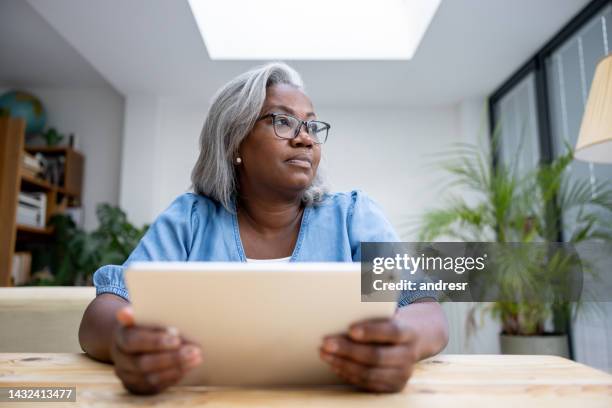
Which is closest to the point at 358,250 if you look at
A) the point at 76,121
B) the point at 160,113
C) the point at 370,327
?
the point at 370,327

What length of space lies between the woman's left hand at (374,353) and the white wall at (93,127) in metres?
4.71

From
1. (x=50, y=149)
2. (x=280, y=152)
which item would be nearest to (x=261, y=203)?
(x=280, y=152)

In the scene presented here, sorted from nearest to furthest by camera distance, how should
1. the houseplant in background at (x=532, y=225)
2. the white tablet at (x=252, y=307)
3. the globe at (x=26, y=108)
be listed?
the white tablet at (x=252, y=307) < the houseplant in background at (x=532, y=225) < the globe at (x=26, y=108)

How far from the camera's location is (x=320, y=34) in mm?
3799

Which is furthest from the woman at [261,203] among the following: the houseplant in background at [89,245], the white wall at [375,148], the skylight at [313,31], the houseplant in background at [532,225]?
the white wall at [375,148]

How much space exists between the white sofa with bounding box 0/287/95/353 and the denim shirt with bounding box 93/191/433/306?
0.34m

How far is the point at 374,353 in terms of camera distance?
0.58 m

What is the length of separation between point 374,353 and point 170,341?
236mm

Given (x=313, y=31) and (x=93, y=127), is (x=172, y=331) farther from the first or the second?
(x=93, y=127)

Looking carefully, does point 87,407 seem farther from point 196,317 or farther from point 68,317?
point 68,317

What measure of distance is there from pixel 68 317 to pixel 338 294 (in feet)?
3.44

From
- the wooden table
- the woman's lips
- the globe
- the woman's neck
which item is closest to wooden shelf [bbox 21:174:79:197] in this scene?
the globe

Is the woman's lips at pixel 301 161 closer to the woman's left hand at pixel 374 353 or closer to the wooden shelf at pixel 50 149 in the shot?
the woman's left hand at pixel 374 353

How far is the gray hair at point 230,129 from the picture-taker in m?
1.32
